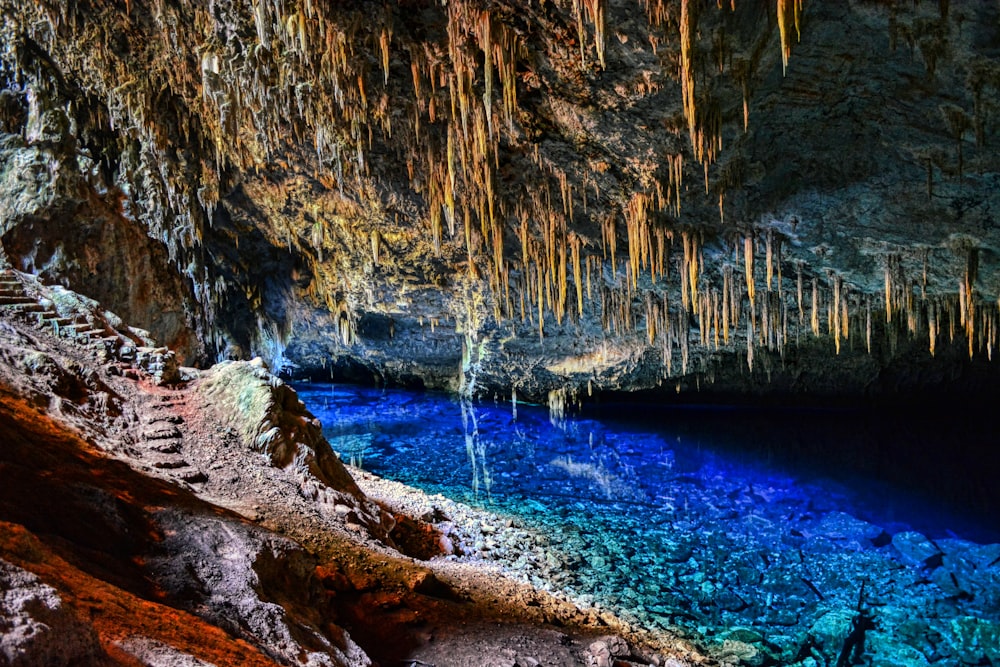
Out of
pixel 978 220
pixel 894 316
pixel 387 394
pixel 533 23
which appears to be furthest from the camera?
pixel 387 394

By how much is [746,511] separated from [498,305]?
608 cm

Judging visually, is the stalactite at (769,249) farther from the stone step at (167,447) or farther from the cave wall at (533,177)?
the stone step at (167,447)

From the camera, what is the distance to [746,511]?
10.1m

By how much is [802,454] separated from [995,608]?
6.67 meters

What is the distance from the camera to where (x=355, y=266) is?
13.9 metres

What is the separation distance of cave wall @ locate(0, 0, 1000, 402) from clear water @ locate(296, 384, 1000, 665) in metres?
1.44

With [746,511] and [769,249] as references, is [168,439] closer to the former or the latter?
[769,249]

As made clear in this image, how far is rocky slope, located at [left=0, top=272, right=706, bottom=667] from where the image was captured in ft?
8.63

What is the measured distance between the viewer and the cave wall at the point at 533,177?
583 centimetres

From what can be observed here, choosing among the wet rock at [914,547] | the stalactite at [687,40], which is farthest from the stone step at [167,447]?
the wet rock at [914,547]

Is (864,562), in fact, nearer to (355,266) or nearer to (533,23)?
(533,23)

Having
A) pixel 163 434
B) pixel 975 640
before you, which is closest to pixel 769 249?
pixel 975 640

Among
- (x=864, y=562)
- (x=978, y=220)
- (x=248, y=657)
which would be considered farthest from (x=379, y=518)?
(x=978, y=220)

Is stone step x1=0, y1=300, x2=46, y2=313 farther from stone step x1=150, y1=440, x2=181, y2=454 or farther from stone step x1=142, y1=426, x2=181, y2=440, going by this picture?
stone step x1=150, y1=440, x2=181, y2=454
